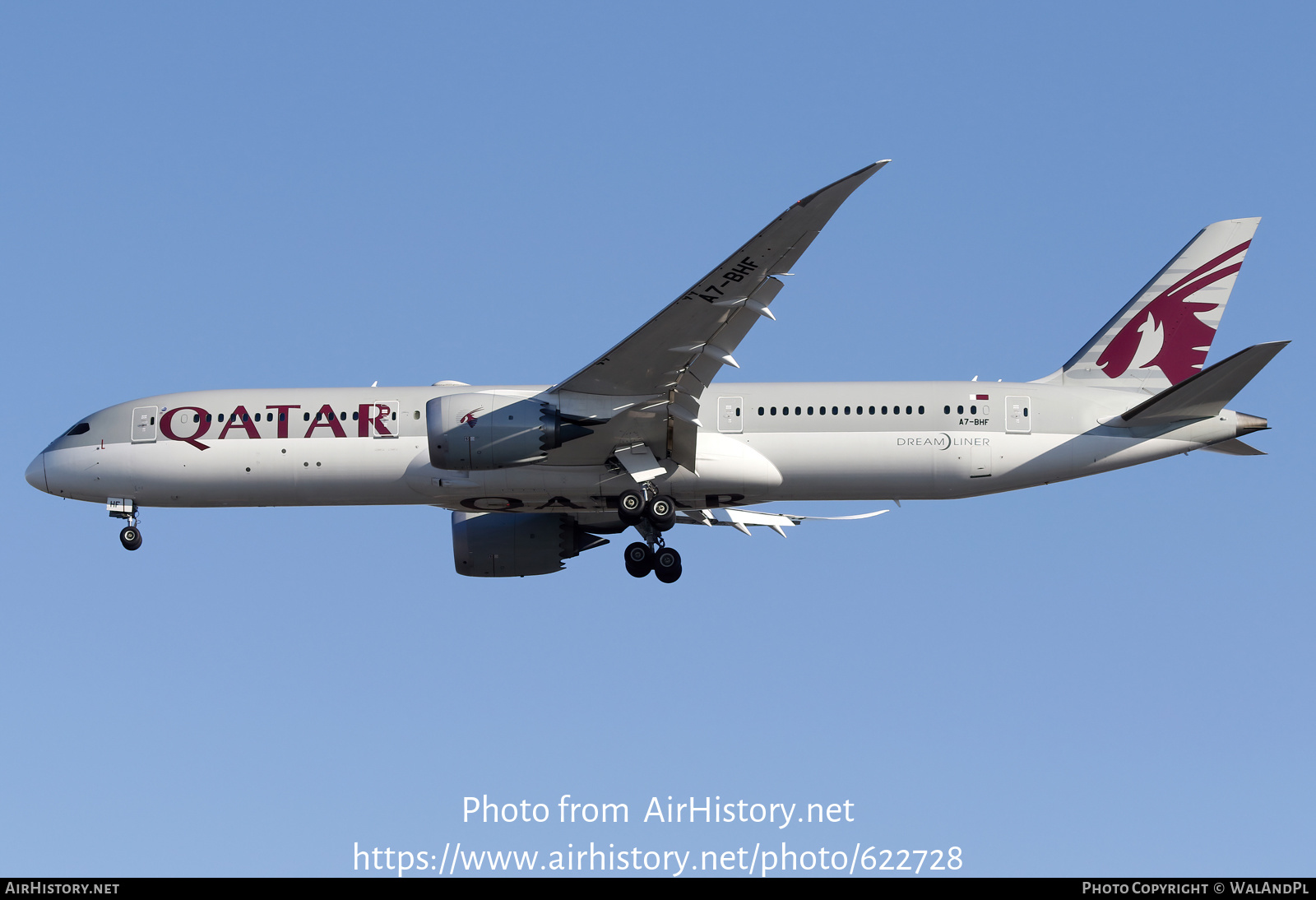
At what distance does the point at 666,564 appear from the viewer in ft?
101

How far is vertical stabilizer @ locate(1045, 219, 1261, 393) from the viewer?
31.7 metres

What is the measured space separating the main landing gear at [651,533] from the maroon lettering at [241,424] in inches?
286

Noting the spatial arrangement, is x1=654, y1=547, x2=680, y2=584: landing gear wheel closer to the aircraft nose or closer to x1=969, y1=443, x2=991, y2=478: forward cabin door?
x1=969, y1=443, x2=991, y2=478: forward cabin door

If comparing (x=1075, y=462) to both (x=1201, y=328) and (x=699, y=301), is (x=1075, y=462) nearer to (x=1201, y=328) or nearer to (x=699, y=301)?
(x=1201, y=328)

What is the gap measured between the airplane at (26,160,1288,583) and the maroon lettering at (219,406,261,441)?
5 cm

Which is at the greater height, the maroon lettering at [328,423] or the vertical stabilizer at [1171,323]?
the vertical stabilizer at [1171,323]

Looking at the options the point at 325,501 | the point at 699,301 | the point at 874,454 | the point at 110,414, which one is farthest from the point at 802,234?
the point at 110,414

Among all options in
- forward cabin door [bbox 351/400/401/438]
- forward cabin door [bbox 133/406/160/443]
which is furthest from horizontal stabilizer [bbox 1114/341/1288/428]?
forward cabin door [bbox 133/406/160/443]

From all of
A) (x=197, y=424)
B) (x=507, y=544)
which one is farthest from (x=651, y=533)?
(x=197, y=424)

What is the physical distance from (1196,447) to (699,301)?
1063 cm

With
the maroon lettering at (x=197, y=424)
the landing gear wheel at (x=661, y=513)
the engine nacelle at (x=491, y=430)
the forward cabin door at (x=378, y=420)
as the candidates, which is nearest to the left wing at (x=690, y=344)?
the engine nacelle at (x=491, y=430)

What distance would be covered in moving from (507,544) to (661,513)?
4938 millimetres

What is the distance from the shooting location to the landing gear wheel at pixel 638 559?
30766 millimetres

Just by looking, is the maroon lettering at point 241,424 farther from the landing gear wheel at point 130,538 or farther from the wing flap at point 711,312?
the wing flap at point 711,312
